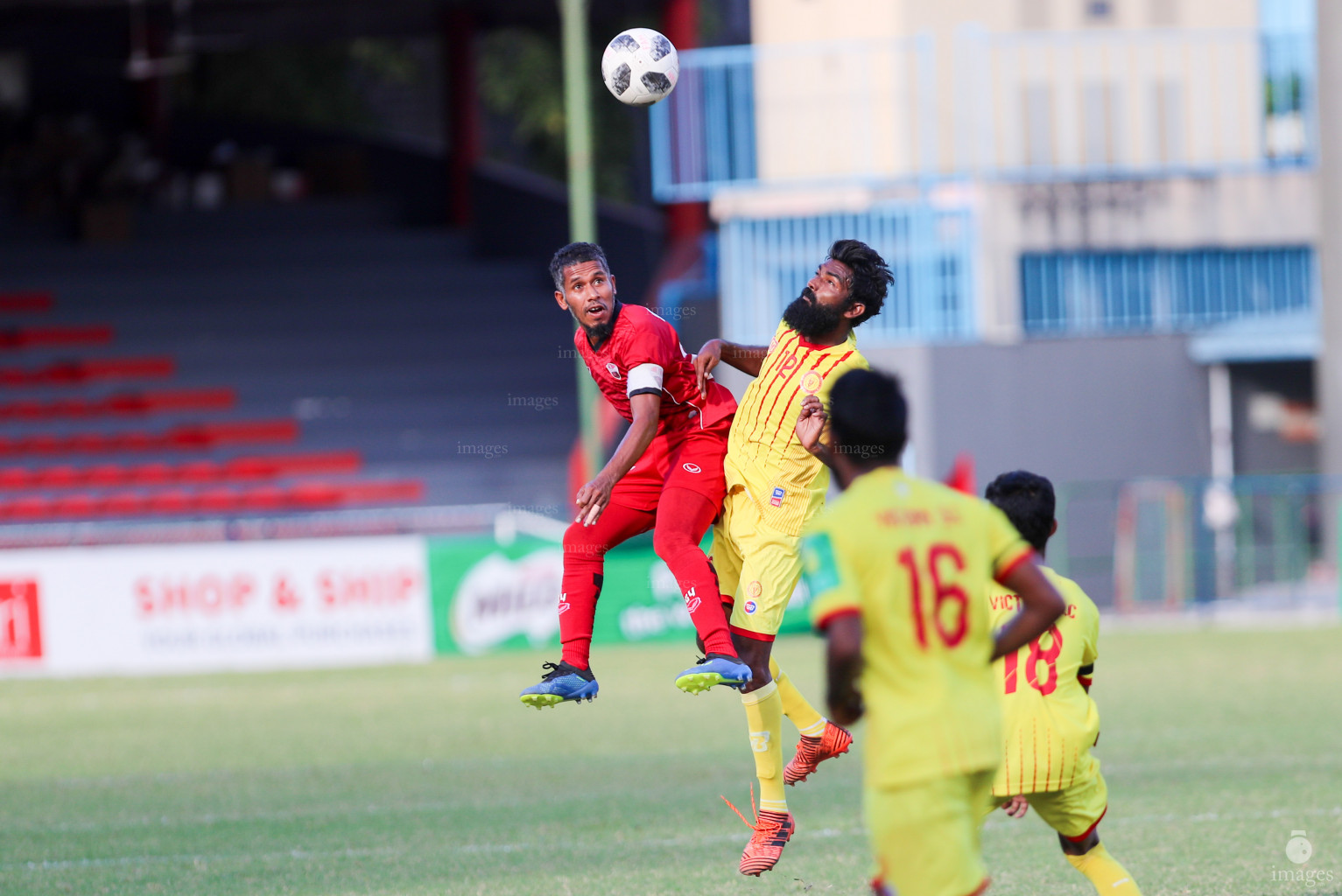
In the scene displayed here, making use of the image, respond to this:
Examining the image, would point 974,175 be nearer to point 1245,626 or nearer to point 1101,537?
point 1101,537

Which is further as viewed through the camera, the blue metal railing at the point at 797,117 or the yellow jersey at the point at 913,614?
the blue metal railing at the point at 797,117

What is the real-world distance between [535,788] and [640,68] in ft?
17.4

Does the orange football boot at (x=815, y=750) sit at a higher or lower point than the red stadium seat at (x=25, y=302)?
lower

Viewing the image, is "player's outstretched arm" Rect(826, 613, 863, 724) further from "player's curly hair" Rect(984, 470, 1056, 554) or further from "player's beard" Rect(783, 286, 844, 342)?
"player's beard" Rect(783, 286, 844, 342)

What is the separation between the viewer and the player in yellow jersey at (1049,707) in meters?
5.96

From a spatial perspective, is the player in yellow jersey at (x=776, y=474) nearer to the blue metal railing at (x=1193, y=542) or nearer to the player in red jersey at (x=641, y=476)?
the player in red jersey at (x=641, y=476)

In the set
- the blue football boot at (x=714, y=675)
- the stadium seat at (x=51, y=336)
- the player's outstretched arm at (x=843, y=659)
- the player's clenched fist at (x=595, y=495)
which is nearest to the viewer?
the player's outstretched arm at (x=843, y=659)

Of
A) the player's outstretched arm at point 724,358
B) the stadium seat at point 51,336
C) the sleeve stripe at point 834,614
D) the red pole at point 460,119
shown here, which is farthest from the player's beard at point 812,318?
the red pole at point 460,119

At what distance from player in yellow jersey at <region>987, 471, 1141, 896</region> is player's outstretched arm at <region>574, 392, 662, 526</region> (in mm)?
1578

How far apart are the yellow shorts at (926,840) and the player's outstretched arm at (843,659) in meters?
0.31

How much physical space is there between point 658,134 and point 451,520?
6.85 m

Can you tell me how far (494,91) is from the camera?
44281 millimetres

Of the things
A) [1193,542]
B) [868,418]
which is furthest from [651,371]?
[1193,542]

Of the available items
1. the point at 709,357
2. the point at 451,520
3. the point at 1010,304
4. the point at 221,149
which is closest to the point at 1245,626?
the point at 1010,304
